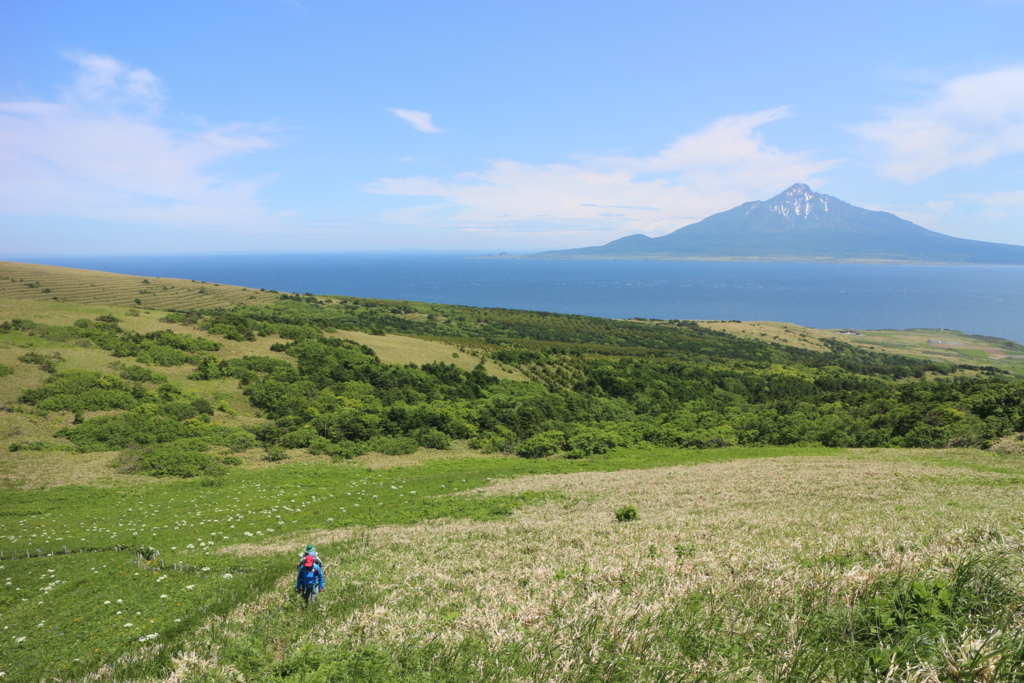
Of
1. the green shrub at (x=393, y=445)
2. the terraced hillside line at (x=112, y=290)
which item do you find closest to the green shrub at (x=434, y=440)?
the green shrub at (x=393, y=445)

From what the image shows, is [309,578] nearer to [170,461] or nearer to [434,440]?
[170,461]

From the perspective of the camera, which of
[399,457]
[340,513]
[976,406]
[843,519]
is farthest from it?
[399,457]

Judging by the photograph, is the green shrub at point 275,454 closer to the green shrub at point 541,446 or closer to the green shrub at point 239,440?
the green shrub at point 239,440

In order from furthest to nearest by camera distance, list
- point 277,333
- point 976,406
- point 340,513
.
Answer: point 277,333
point 976,406
point 340,513

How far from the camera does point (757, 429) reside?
39.7 m

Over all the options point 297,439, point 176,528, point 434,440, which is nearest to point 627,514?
point 176,528

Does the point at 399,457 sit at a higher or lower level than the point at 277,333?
lower

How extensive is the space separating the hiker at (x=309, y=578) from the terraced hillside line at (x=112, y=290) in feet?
276

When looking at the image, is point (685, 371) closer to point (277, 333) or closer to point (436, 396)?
point (436, 396)

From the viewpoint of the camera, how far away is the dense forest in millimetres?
30516

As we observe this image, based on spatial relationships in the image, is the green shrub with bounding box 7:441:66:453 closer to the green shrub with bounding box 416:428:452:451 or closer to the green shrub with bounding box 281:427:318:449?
the green shrub with bounding box 281:427:318:449

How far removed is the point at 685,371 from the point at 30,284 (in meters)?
109

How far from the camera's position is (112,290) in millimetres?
84500

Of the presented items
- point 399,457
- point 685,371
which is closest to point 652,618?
point 399,457
